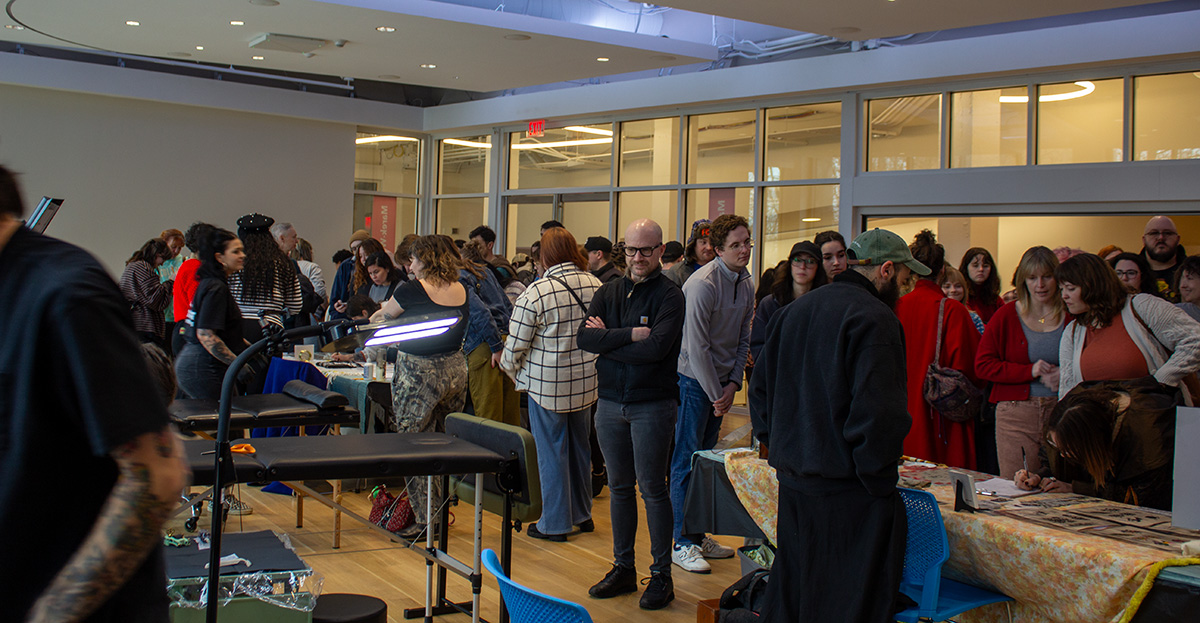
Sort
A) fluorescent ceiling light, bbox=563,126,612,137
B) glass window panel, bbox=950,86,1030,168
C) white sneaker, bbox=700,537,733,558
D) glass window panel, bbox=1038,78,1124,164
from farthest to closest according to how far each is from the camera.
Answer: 1. fluorescent ceiling light, bbox=563,126,612,137
2. glass window panel, bbox=950,86,1030,168
3. glass window panel, bbox=1038,78,1124,164
4. white sneaker, bbox=700,537,733,558

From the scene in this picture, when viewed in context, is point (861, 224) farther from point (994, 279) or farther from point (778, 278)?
point (778, 278)

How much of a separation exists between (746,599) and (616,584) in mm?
1025

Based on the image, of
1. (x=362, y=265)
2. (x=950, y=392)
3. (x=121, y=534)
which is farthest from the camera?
(x=362, y=265)

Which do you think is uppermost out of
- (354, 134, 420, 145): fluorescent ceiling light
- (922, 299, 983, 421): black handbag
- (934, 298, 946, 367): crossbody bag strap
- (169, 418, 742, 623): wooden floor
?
(354, 134, 420, 145): fluorescent ceiling light

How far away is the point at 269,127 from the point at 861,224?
7963 mm

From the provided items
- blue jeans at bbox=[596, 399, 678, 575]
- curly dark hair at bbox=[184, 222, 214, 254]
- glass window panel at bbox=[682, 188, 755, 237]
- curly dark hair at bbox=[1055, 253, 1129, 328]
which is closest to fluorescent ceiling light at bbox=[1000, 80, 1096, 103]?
Answer: glass window panel at bbox=[682, 188, 755, 237]

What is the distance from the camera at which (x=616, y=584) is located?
4.02m

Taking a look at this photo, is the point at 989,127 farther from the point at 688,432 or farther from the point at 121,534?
the point at 121,534

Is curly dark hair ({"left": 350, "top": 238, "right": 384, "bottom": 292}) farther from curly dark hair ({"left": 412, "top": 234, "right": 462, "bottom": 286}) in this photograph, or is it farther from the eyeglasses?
the eyeglasses

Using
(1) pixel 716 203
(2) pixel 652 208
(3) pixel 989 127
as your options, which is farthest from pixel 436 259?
(2) pixel 652 208

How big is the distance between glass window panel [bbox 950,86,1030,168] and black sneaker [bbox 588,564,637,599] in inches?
231

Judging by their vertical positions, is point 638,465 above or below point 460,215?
below

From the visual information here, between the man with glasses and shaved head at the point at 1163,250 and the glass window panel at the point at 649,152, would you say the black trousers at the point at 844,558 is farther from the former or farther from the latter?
the glass window panel at the point at 649,152

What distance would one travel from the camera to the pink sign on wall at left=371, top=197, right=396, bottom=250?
534 inches
